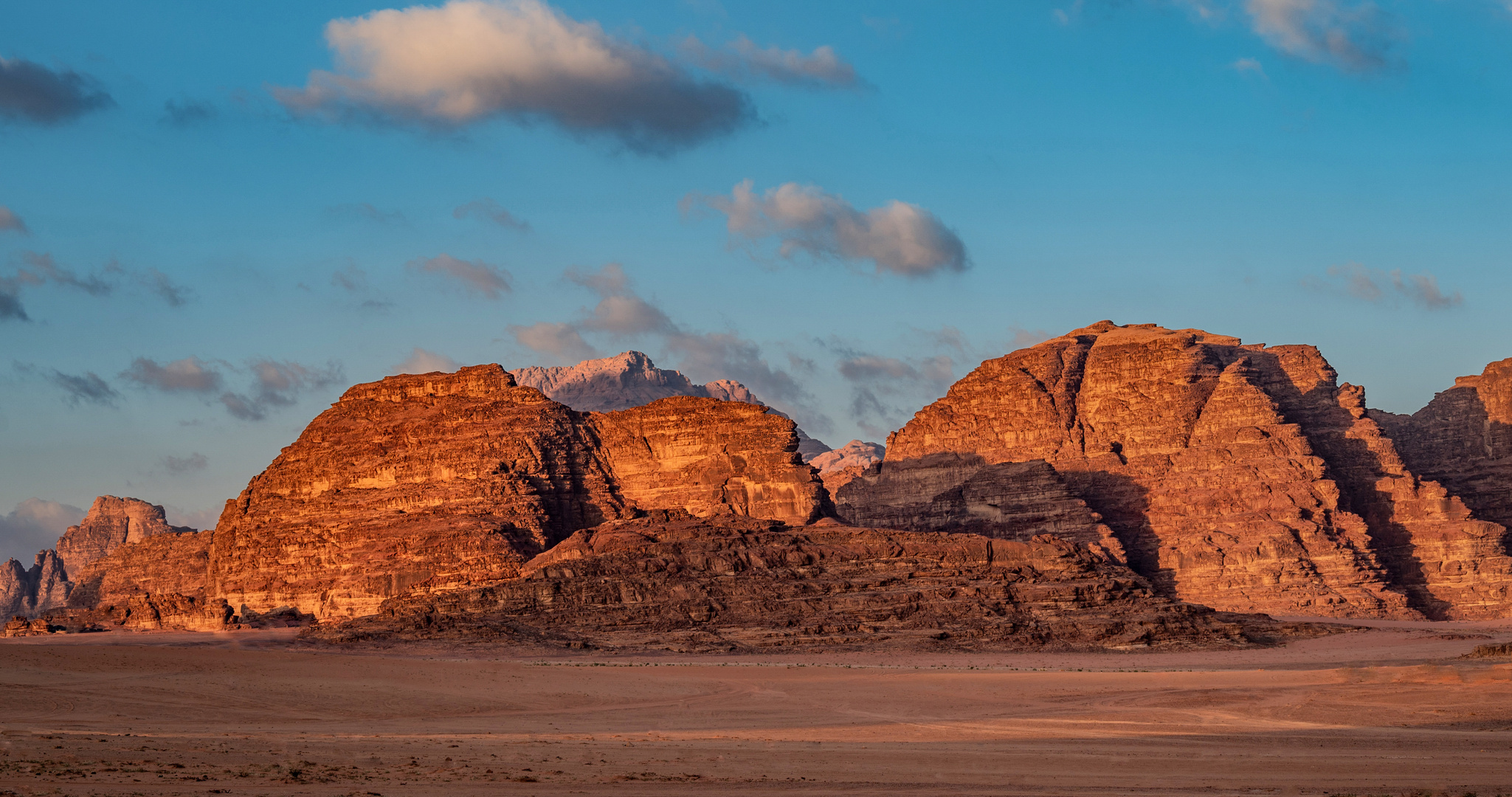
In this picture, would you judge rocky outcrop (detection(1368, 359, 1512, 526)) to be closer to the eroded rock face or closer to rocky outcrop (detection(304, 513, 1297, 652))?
the eroded rock face

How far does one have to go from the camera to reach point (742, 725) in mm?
41375

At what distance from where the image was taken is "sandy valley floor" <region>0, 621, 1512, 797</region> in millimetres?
26953

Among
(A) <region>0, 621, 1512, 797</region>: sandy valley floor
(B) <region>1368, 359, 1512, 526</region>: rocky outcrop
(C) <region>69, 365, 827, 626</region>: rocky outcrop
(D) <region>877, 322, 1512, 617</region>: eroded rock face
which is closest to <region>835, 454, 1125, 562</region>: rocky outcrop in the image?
(D) <region>877, 322, 1512, 617</region>: eroded rock face

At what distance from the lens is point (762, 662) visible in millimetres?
70562

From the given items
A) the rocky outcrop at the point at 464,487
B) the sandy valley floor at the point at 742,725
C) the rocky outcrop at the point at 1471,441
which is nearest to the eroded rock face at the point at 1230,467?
the rocky outcrop at the point at 1471,441

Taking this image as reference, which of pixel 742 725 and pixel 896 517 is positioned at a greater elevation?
pixel 896 517

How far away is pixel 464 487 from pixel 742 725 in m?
70.8

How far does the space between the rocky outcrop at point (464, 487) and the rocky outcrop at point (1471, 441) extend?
249ft

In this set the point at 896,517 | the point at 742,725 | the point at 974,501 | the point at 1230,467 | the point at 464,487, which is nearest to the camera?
the point at 742,725

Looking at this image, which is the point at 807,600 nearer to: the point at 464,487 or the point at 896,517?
the point at 464,487

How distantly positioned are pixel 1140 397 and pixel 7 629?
338 feet

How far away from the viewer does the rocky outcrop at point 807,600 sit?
3100 inches

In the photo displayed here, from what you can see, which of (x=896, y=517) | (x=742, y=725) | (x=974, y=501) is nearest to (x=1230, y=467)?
(x=974, y=501)

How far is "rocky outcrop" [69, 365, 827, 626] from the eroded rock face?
128ft
